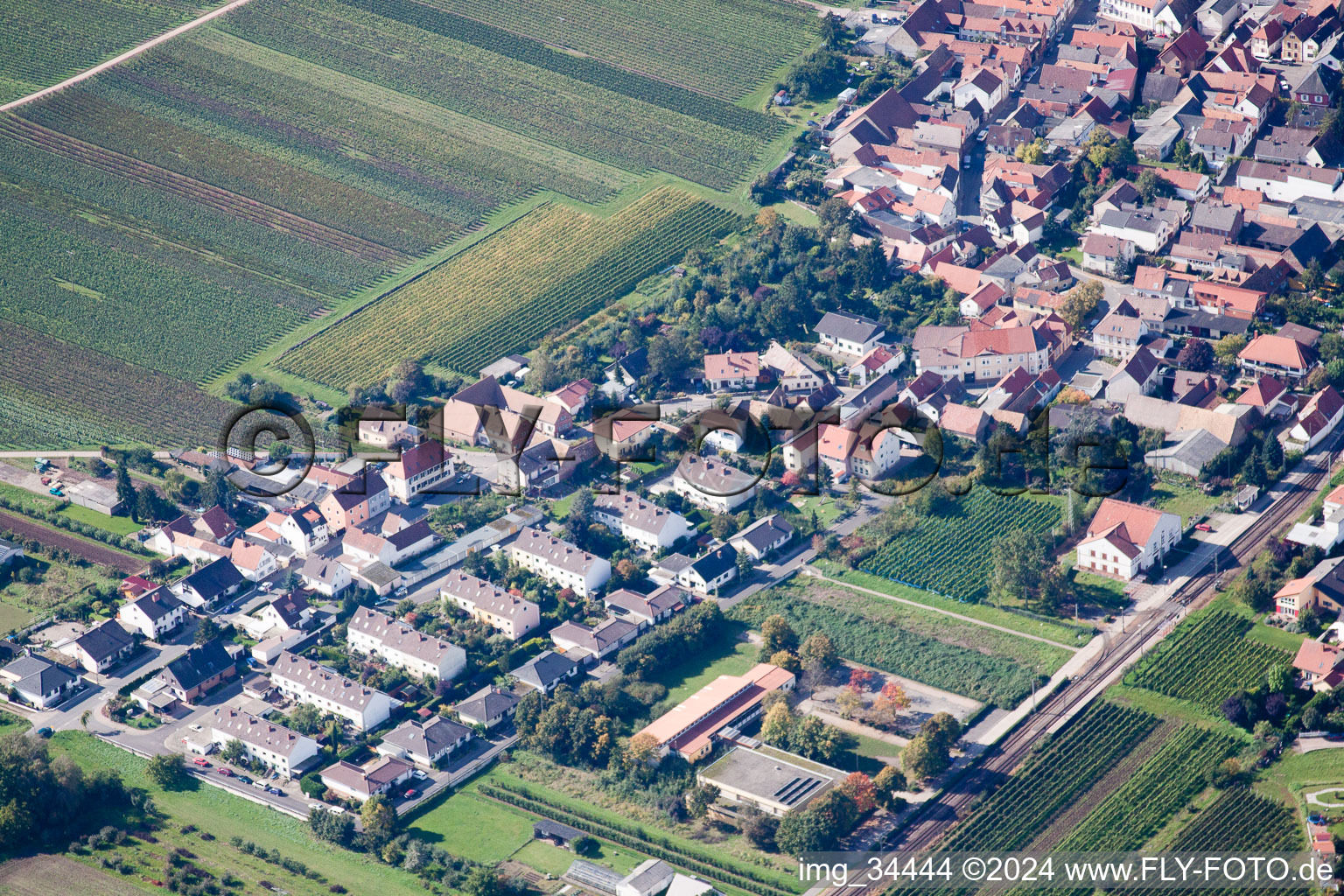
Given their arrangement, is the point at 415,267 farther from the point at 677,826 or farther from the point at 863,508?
the point at 677,826

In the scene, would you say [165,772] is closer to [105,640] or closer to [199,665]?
[199,665]

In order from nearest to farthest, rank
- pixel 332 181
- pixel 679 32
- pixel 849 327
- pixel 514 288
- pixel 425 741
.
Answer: pixel 425 741, pixel 849 327, pixel 514 288, pixel 332 181, pixel 679 32

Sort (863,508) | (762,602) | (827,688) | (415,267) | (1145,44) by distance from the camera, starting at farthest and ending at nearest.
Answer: (1145,44) → (415,267) → (863,508) → (762,602) → (827,688)

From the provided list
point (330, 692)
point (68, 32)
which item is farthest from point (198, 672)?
point (68, 32)

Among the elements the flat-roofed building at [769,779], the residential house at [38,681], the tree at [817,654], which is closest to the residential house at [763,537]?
the tree at [817,654]

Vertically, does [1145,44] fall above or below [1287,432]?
above

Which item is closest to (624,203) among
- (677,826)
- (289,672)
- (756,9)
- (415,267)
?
(415,267)
